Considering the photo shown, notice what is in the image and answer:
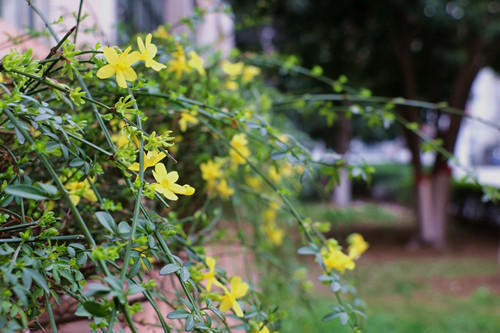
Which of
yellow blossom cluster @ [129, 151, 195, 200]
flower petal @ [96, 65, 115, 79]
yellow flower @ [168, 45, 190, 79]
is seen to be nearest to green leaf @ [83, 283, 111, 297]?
yellow blossom cluster @ [129, 151, 195, 200]

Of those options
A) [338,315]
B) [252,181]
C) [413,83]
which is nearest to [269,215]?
[252,181]

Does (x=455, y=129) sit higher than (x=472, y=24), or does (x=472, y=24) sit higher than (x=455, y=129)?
(x=472, y=24)

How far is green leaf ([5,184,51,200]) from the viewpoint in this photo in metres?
0.37

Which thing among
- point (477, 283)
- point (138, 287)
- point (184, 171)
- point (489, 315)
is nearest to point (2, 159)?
point (138, 287)

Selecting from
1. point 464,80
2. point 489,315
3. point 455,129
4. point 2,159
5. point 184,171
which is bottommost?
point 489,315

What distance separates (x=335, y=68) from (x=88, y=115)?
514 cm

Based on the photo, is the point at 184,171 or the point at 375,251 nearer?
the point at 184,171

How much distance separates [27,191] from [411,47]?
576 centimetres

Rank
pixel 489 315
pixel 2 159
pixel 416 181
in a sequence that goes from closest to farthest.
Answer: pixel 2 159 < pixel 489 315 < pixel 416 181

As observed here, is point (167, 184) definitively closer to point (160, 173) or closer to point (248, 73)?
point (160, 173)

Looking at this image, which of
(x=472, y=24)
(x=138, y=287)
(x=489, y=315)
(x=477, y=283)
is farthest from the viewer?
(x=472, y=24)

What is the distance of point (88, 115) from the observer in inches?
28.5

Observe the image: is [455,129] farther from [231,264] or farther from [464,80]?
[231,264]

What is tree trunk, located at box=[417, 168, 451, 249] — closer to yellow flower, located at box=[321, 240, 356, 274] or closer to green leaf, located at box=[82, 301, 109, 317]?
yellow flower, located at box=[321, 240, 356, 274]
